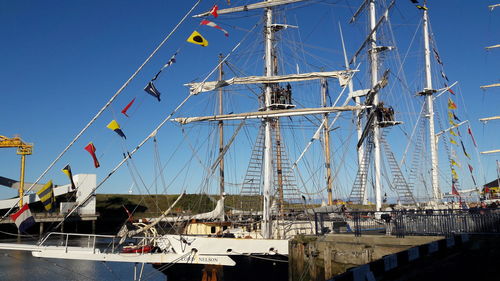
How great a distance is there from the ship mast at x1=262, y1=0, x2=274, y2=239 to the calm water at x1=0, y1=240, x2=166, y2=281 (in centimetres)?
845

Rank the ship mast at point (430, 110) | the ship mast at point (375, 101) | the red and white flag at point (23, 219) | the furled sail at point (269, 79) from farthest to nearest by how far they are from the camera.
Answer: the ship mast at point (430, 110) < the ship mast at point (375, 101) < the furled sail at point (269, 79) < the red and white flag at point (23, 219)

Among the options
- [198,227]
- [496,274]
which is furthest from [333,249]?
[198,227]

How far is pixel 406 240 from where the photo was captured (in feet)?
56.0

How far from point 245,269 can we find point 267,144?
7.11m

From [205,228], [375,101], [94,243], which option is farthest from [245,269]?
[375,101]

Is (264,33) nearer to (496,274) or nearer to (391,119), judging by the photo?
(391,119)

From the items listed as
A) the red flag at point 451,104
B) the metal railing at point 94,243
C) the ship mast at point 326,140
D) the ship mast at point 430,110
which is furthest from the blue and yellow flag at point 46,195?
the red flag at point 451,104

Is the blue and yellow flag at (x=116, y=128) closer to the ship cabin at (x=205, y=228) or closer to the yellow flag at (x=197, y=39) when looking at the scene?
the yellow flag at (x=197, y=39)

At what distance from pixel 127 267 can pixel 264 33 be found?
2140 cm

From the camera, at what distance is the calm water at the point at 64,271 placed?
29453mm

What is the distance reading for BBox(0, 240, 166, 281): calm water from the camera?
96.6 ft

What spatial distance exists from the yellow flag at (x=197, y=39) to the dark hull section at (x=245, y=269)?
10.2 meters


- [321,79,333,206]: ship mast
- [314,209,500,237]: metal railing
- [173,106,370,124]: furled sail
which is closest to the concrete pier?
[314,209,500,237]: metal railing

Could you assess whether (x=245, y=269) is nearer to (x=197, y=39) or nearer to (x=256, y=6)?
(x=197, y=39)
